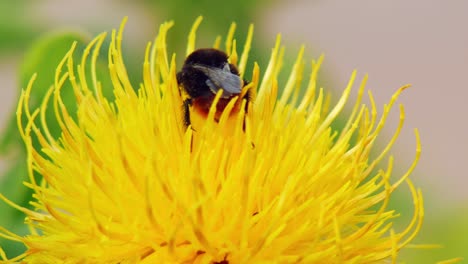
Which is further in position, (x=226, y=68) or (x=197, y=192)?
(x=226, y=68)

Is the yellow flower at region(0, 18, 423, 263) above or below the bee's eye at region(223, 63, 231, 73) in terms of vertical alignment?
below

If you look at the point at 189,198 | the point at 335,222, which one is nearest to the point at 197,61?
the point at 189,198

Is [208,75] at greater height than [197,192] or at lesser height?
greater

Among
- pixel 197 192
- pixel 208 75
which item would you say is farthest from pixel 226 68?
pixel 197 192

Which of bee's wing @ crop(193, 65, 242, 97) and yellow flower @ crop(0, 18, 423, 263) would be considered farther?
bee's wing @ crop(193, 65, 242, 97)

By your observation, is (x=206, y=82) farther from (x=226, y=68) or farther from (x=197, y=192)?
(x=197, y=192)
